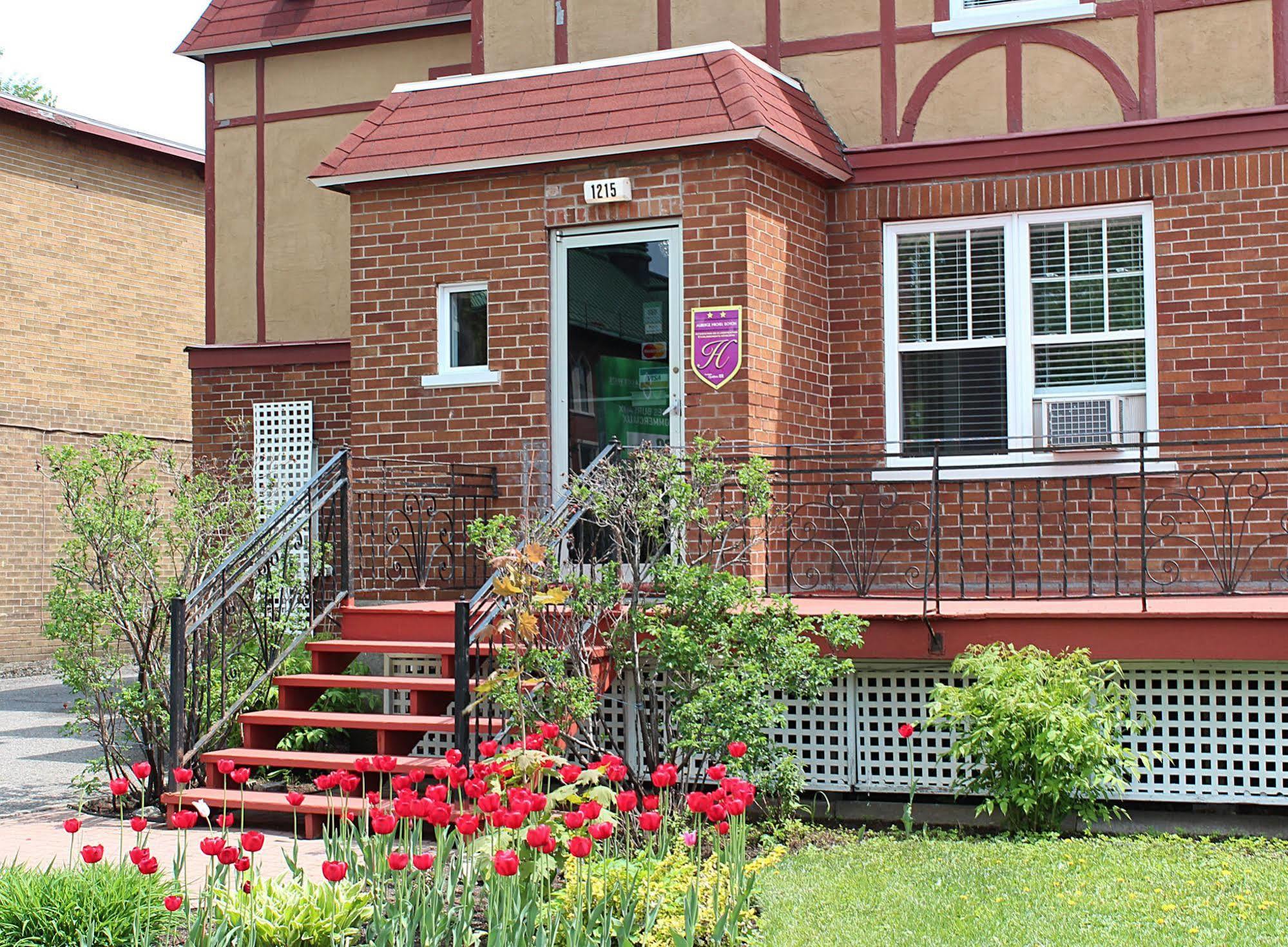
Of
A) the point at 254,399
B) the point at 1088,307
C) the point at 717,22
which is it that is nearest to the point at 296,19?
the point at 254,399

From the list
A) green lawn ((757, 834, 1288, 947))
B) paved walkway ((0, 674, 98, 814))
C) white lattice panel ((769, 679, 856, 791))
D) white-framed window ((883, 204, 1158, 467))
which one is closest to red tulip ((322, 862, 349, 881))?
green lawn ((757, 834, 1288, 947))

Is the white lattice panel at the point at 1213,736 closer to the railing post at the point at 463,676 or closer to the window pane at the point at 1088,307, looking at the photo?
the window pane at the point at 1088,307

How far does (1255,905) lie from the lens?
6.35 m

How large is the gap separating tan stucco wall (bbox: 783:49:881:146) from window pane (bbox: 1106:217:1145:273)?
70.8 inches

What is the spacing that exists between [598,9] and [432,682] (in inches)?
218

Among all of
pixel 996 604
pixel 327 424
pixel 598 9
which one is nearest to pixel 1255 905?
pixel 996 604

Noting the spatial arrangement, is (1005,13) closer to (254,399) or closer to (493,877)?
(254,399)

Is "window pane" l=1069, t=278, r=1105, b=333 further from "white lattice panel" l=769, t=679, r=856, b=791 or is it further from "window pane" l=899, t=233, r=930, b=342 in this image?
"white lattice panel" l=769, t=679, r=856, b=791

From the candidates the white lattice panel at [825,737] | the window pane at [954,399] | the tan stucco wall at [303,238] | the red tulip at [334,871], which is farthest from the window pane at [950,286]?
the red tulip at [334,871]

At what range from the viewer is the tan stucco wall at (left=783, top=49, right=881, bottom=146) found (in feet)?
35.3

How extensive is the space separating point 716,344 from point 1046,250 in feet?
8.31

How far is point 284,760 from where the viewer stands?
8547 mm

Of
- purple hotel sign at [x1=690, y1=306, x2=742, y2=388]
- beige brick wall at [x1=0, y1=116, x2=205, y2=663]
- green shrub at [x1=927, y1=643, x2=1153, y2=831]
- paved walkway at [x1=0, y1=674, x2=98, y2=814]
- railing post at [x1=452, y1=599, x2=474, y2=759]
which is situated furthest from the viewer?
beige brick wall at [x1=0, y1=116, x2=205, y2=663]

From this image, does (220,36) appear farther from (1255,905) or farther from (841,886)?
(1255,905)
